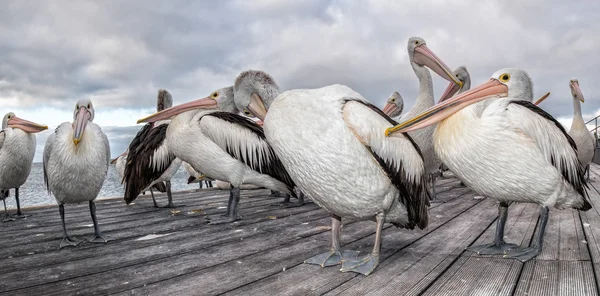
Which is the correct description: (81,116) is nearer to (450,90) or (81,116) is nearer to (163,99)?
(163,99)

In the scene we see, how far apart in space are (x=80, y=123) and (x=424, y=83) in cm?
383

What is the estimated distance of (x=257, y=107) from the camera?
4.16 meters

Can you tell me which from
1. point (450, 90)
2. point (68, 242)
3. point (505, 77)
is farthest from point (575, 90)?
point (68, 242)

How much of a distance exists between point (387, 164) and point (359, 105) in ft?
1.19

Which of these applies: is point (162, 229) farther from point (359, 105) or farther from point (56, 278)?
point (359, 105)

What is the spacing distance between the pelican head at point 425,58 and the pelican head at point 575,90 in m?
4.49

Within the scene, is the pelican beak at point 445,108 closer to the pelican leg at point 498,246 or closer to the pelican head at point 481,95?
the pelican head at point 481,95

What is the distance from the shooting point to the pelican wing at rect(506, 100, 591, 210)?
2482mm

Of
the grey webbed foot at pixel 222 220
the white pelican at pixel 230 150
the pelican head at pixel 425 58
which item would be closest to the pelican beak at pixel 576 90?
the pelican head at pixel 425 58

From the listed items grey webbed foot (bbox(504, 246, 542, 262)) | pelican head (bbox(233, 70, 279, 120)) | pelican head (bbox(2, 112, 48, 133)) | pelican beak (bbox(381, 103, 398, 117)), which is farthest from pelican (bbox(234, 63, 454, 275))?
pelican beak (bbox(381, 103, 398, 117))

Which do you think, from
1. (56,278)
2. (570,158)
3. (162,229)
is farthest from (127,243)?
(570,158)

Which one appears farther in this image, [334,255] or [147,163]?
[147,163]

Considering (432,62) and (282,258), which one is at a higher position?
(432,62)

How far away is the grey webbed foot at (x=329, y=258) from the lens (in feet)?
7.84
